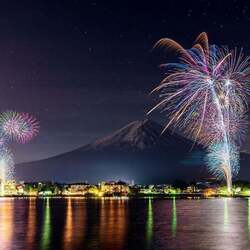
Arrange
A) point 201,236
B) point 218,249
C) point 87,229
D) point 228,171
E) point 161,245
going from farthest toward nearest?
point 228,171 < point 87,229 < point 201,236 < point 161,245 < point 218,249

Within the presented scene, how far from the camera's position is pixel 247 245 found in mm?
39844

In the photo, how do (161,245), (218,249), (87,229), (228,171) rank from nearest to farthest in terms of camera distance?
(218,249)
(161,245)
(87,229)
(228,171)

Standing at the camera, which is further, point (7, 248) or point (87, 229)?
point (87, 229)

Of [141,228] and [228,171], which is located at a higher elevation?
[228,171]

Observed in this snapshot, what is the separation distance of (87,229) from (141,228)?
4695mm

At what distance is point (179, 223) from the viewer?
59.1 metres

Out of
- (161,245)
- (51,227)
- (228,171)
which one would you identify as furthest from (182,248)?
(228,171)

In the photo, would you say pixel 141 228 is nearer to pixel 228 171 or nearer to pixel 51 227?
pixel 51 227

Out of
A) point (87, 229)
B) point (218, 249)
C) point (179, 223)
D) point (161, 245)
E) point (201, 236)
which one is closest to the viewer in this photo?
point (218, 249)

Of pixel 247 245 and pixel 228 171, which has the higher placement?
pixel 228 171

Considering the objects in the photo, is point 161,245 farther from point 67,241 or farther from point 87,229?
point 87,229

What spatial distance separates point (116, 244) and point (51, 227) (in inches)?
655

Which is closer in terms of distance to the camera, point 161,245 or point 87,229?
point 161,245

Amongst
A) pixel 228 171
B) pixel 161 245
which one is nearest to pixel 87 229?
pixel 161 245
